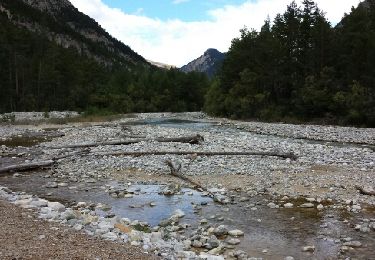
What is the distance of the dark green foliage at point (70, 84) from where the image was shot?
83.3 metres

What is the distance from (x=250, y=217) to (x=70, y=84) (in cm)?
9188

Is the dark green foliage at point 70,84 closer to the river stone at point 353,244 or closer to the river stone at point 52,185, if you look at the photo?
the river stone at point 52,185

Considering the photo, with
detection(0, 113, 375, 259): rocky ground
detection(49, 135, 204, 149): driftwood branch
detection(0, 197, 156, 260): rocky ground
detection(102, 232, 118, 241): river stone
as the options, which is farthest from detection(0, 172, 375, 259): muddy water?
detection(49, 135, 204, 149): driftwood branch

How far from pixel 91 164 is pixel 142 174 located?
143 inches

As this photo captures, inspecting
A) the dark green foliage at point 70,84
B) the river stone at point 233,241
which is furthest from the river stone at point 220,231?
the dark green foliage at point 70,84

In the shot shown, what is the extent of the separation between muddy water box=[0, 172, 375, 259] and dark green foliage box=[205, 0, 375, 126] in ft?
118

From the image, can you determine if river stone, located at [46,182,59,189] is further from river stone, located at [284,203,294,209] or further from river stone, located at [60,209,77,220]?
river stone, located at [284,203,294,209]

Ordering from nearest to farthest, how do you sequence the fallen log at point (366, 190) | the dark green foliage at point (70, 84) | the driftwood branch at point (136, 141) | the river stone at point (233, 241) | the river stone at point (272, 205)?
the river stone at point (233, 241)
the river stone at point (272, 205)
the fallen log at point (366, 190)
the driftwood branch at point (136, 141)
the dark green foliage at point (70, 84)

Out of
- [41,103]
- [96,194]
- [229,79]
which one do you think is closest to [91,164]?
[96,194]

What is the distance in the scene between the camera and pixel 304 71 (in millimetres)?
60375

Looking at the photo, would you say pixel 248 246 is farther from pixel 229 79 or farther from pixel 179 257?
pixel 229 79

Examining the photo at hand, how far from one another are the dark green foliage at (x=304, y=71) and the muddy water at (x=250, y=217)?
118 feet

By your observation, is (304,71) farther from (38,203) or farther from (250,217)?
(38,203)

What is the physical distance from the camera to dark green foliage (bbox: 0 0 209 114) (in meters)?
83.3
